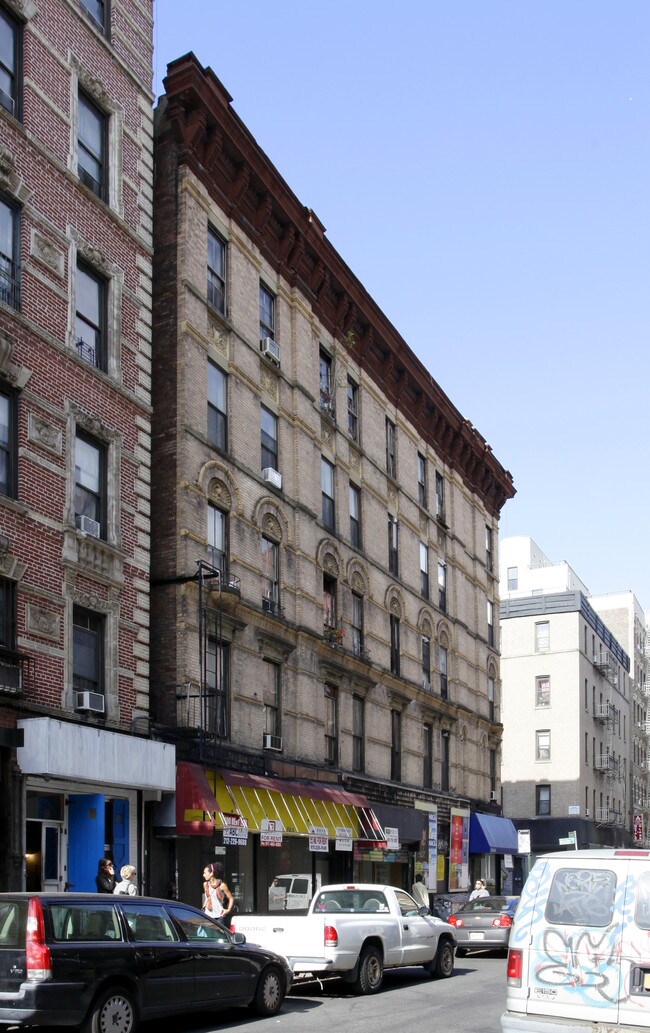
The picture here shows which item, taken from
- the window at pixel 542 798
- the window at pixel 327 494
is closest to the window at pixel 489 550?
the window at pixel 327 494

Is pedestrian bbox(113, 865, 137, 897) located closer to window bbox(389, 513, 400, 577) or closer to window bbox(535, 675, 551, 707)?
window bbox(389, 513, 400, 577)

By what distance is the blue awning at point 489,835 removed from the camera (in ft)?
142

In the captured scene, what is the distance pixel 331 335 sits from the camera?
34656mm

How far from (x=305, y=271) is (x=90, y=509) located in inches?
498

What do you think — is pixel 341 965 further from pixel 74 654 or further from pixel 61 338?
pixel 61 338

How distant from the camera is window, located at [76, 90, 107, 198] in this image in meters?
23.7

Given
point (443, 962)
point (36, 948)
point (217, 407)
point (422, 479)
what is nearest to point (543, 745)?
point (422, 479)

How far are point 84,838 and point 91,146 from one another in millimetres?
12580

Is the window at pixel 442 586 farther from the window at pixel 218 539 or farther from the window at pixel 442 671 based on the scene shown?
the window at pixel 218 539

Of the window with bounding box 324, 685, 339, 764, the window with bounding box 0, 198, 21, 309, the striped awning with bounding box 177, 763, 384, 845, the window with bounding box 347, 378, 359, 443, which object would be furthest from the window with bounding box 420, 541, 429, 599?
the window with bounding box 0, 198, 21, 309

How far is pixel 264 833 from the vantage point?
2573 centimetres

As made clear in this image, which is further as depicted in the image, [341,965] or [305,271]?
[305,271]

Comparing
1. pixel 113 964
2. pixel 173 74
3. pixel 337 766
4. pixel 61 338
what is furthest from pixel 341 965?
pixel 173 74

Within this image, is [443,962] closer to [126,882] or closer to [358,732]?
[126,882]
